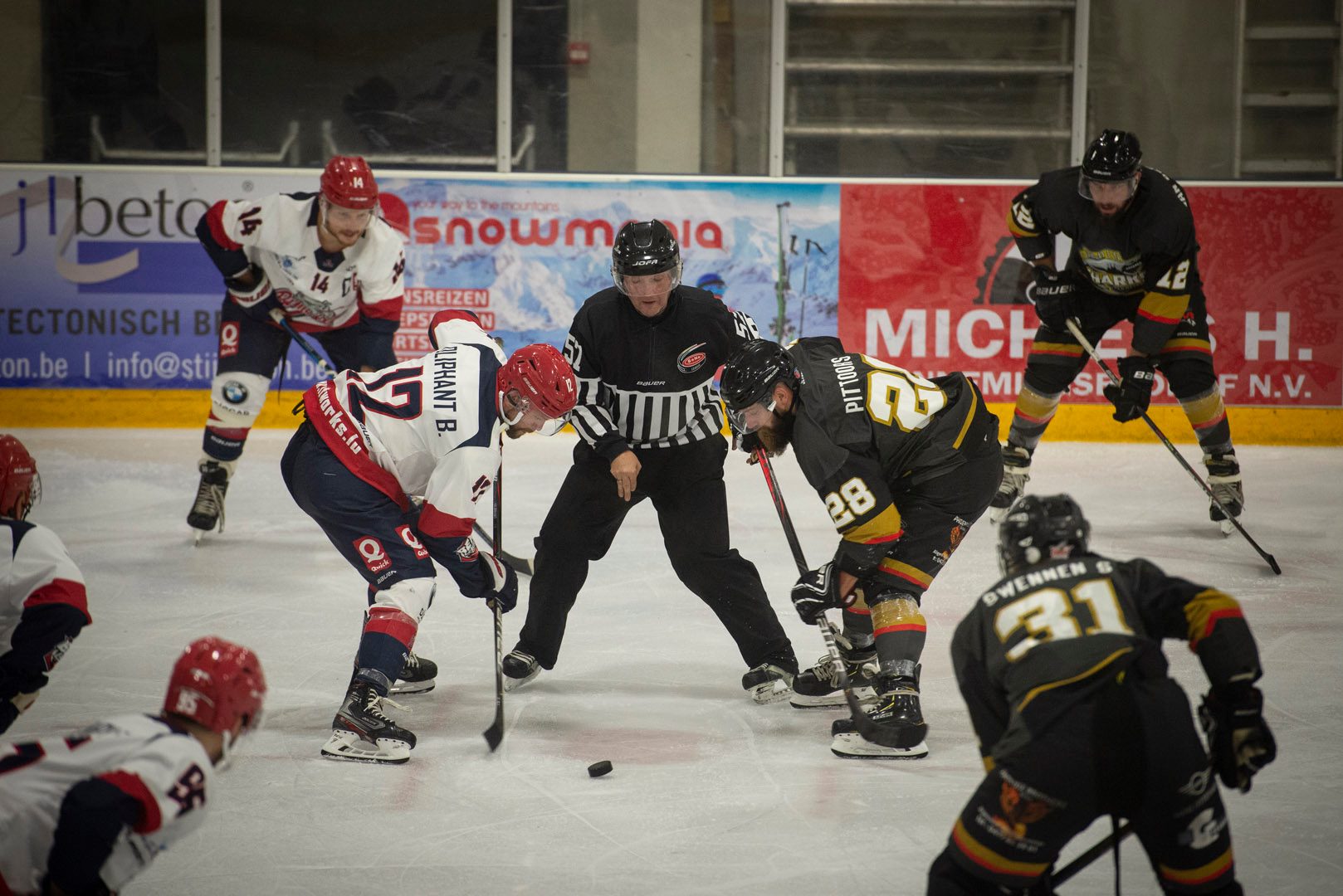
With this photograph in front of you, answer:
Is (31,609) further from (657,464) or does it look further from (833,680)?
(833,680)

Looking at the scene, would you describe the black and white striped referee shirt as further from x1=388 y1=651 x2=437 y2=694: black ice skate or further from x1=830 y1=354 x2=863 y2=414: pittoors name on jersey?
x1=388 y1=651 x2=437 y2=694: black ice skate

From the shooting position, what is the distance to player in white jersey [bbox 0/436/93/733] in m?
2.39

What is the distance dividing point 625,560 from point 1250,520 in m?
2.57

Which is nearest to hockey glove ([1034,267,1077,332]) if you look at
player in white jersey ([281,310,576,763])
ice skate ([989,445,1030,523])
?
ice skate ([989,445,1030,523])

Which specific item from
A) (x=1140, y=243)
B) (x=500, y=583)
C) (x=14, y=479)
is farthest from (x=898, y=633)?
(x=1140, y=243)

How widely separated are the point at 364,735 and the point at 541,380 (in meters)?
0.88

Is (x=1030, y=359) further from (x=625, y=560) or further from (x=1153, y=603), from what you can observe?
(x=1153, y=603)

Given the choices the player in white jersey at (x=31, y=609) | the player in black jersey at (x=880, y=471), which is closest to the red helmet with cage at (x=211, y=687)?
the player in white jersey at (x=31, y=609)

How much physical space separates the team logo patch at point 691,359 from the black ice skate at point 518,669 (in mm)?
871

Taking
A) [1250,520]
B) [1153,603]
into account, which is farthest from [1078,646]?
[1250,520]

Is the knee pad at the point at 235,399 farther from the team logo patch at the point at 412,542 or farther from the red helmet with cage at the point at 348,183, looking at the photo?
the team logo patch at the point at 412,542

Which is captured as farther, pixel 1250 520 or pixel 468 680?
pixel 1250 520

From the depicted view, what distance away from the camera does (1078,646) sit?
1.93m

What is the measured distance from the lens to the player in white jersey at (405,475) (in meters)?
3.06
